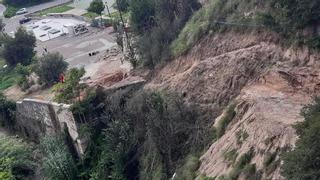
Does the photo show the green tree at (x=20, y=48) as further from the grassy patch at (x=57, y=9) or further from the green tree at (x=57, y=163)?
the green tree at (x=57, y=163)

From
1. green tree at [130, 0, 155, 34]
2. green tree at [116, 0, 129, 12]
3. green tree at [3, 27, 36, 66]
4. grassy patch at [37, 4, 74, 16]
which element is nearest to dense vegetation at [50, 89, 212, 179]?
green tree at [130, 0, 155, 34]

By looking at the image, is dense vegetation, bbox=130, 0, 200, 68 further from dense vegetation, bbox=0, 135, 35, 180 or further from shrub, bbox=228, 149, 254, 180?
shrub, bbox=228, 149, 254, 180

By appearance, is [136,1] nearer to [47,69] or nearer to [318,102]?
[47,69]

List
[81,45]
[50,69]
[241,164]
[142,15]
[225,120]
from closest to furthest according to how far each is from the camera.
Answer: [241,164] < [225,120] < [142,15] < [50,69] < [81,45]

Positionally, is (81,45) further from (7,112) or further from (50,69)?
(7,112)

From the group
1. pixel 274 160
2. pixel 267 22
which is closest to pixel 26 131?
pixel 267 22

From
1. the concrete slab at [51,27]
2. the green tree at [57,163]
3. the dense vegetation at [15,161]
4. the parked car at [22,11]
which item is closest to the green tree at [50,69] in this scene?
the dense vegetation at [15,161]

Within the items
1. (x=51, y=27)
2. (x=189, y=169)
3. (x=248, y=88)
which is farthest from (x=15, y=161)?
(x=51, y=27)
